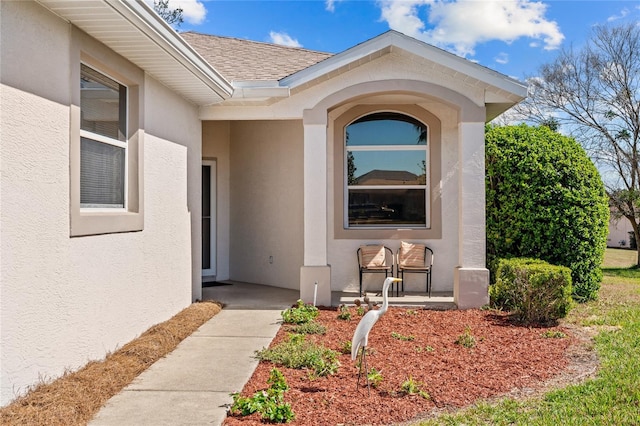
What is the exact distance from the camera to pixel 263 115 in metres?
8.52

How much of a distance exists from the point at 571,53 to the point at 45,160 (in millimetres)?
21746

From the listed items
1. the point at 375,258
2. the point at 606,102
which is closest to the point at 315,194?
the point at 375,258

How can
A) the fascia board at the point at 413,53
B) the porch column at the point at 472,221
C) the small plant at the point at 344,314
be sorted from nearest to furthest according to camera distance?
the small plant at the point at 344,314
the fascia board at the point at 413,53
the porch column at the point at 472,221

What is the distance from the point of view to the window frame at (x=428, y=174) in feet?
32.1

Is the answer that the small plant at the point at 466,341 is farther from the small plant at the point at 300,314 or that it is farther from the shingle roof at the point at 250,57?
the shingle roof at the point at 250,57

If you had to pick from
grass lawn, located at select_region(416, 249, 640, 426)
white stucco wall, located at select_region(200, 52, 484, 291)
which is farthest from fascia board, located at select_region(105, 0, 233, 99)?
grass lawn, located at select_region(416, 249, 640, 426)

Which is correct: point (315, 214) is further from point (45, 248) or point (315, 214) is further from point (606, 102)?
point (606, 102)

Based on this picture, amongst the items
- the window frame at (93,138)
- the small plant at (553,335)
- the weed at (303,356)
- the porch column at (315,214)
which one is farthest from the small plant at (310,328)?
the small plant at (553,335)

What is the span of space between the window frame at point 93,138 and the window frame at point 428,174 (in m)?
4.41

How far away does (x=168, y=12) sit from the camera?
73.0 feet

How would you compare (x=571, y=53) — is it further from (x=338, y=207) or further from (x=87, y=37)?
(x=87, y=37)

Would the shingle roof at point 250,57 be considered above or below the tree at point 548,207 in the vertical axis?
above

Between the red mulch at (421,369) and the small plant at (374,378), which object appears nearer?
the red mulch at (421,369)

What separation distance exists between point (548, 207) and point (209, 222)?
6.84 m
